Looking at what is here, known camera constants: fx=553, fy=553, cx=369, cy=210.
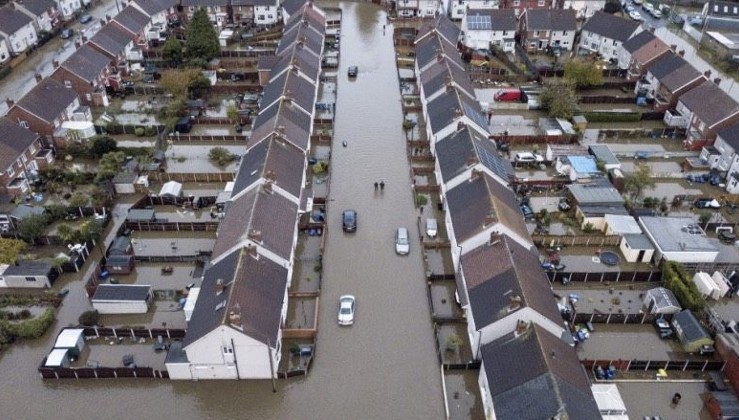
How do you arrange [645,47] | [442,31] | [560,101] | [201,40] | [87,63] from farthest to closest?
[442,31] → [201,40] → [645,47] → [87,63] → [560,101]

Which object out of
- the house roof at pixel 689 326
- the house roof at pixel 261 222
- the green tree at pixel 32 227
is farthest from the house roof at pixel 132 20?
the house roof at pixel 689 326

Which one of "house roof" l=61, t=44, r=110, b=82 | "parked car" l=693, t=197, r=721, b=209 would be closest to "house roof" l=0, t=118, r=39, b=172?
"house roof" l=61, t=44, r=110, b=82

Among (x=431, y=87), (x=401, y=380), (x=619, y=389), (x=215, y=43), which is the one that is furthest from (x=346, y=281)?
(x=215, y=43)

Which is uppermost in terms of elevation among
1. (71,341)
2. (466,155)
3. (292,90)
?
(292,90)

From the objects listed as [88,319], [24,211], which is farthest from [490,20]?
[88,319]

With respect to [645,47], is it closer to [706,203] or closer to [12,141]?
[706,203]

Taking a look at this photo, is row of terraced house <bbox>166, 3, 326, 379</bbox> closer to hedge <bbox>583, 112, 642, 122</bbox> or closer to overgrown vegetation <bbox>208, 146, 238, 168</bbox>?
overgrown vegetation <bbox>208, 146, 238, 168</bbox>

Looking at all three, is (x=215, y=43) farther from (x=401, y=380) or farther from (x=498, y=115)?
(x=401, y=380)
